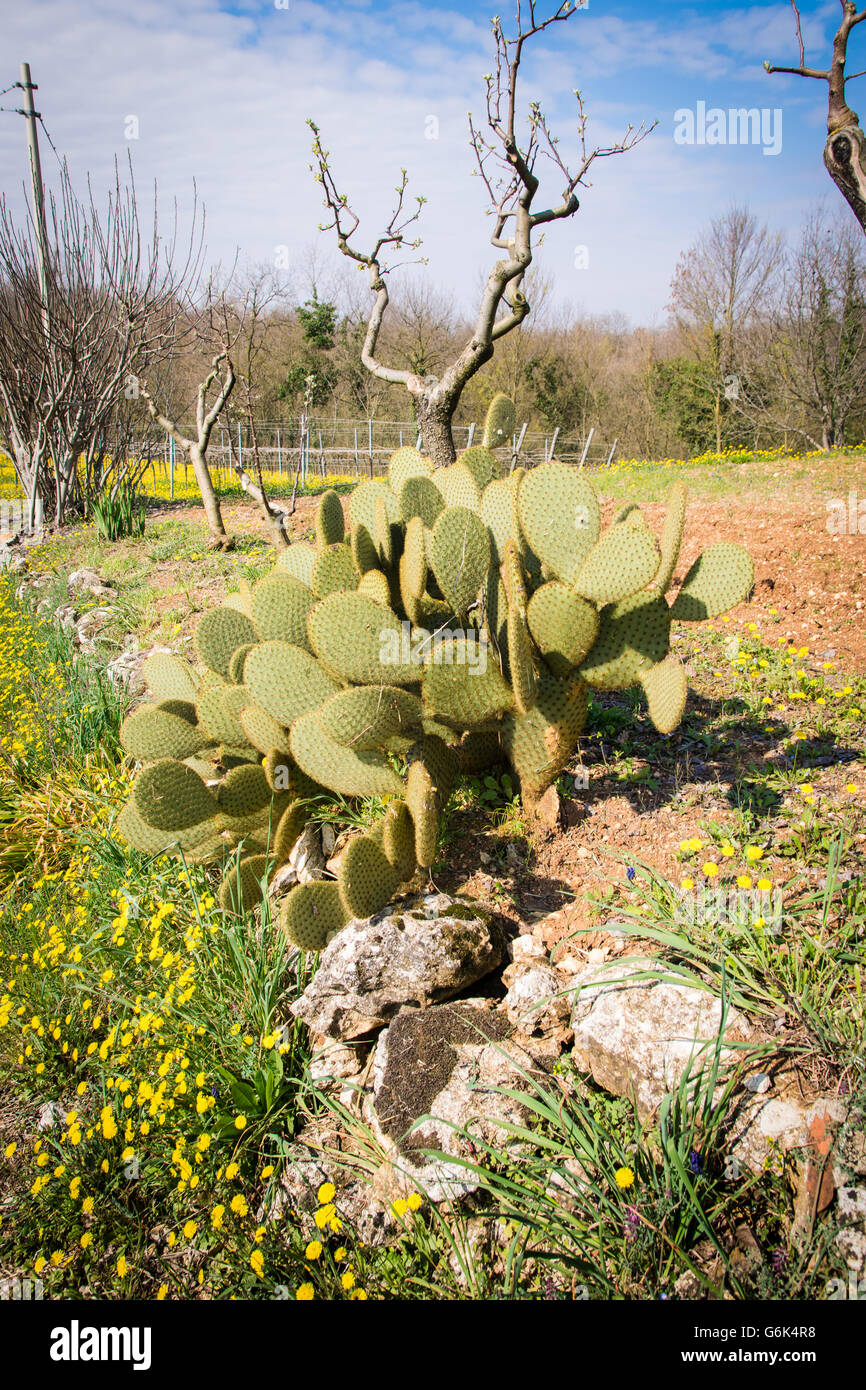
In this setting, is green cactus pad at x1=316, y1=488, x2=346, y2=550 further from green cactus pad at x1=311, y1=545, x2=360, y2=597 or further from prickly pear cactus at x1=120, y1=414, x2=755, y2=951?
green cactus pad at x1=311, y1=545, x2=360, y2=597

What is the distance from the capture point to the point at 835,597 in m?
3.94

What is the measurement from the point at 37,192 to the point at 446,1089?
11.5m

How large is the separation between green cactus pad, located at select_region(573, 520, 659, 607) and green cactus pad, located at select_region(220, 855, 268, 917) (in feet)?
4.26

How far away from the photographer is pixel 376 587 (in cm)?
217

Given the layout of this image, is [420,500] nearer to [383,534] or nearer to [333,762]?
[383,534]

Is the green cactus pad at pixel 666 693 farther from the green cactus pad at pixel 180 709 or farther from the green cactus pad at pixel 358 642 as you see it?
the green cactus pad at pixel 180 709

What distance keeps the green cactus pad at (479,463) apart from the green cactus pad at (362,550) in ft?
1.49

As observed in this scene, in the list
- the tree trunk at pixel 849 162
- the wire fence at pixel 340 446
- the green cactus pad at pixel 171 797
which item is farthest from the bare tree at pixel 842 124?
the wire fence at pixel 340 446

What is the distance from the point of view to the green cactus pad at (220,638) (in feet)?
8.39

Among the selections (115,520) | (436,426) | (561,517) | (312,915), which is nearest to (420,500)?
(561,517)

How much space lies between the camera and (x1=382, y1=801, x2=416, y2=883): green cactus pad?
1910 millimetres

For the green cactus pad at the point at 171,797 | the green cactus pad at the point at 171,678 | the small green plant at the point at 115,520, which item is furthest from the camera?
the small green plant at the point at 115,520

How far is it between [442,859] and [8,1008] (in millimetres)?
1403

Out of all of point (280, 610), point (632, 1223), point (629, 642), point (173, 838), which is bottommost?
point (632, 1223)
